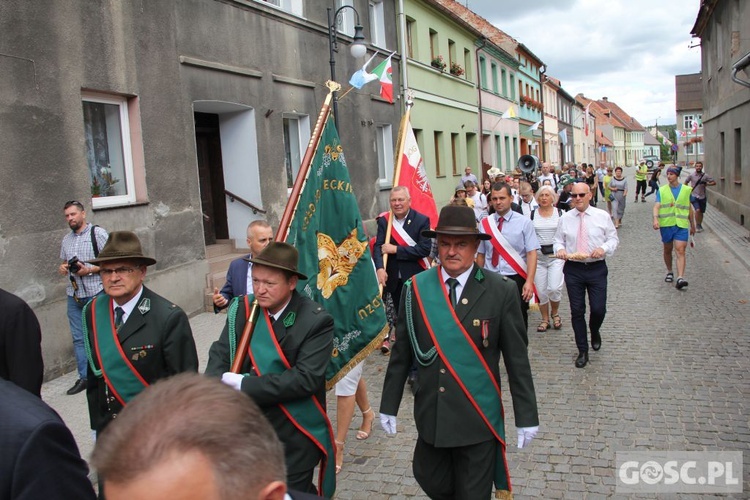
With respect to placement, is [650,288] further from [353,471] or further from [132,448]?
[132,448]

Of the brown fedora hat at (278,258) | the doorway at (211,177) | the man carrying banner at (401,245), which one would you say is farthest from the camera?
the doorway at (211,177)

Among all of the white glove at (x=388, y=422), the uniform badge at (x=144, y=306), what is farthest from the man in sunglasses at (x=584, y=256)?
the uniform badge at (x=144, y=306)

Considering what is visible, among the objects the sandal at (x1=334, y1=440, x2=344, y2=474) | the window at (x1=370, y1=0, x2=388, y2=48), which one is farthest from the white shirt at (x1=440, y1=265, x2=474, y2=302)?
the window at (x1=370, y1=0, x2=388, y2=48)

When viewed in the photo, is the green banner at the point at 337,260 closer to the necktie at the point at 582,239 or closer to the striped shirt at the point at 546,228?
the necktie at the point at 582,239

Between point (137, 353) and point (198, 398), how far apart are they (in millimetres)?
2438

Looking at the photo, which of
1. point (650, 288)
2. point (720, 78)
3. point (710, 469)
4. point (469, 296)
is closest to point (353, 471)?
point (469, 296)

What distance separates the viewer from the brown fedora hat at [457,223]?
11.9ft

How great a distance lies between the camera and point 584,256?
7.07 metres

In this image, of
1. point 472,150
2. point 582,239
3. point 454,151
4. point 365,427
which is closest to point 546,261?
point 582,239

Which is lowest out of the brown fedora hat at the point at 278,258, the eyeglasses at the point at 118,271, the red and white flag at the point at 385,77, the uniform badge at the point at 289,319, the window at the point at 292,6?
the uniform badge at the point at 289,319

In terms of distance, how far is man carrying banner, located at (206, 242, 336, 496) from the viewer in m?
3.17

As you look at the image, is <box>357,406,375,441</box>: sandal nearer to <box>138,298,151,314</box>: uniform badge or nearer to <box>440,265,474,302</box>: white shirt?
<box>440,265,474,302</box>: white shirt

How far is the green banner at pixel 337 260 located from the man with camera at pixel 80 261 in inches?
138

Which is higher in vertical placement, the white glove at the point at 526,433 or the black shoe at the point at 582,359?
the white glove at the point at 526,433
